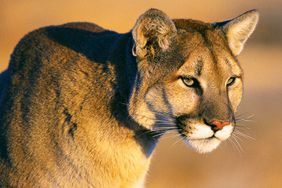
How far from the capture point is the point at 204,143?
9359mm

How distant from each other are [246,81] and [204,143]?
1817cm

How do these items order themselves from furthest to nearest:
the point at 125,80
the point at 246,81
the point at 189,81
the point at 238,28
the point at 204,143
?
the point at 246,81, the point at 238,28, the point at 125,80, the point at 204,143, the point at 189,81

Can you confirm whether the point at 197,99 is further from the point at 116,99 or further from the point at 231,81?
the point at 116,99

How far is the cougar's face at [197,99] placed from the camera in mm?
9141

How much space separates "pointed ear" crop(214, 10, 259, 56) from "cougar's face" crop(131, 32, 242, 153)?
0.45 meters

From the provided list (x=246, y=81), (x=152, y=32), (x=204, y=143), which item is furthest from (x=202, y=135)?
(x=246, y=81)

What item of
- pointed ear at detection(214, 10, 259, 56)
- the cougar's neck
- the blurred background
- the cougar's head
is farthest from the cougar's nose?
pointed ear at detection(214, 10, 259, 56)

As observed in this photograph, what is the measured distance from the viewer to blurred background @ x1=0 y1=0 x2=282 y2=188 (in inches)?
677

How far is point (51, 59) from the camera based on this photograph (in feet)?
32.3

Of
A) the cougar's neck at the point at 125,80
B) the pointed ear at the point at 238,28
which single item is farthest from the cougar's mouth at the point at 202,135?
the pointed ear at the point at 238,28

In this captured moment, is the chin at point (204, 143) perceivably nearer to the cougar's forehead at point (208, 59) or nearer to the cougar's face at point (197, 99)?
the cougar's face at point (197, 99)

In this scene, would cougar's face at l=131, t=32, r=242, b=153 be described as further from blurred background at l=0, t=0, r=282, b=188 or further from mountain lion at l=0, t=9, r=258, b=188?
blurred background at l=0, t=0, r=282, b=188

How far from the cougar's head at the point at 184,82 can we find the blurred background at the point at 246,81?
21.9 inches

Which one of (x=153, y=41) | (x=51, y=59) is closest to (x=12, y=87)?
(x=51, y=59)
